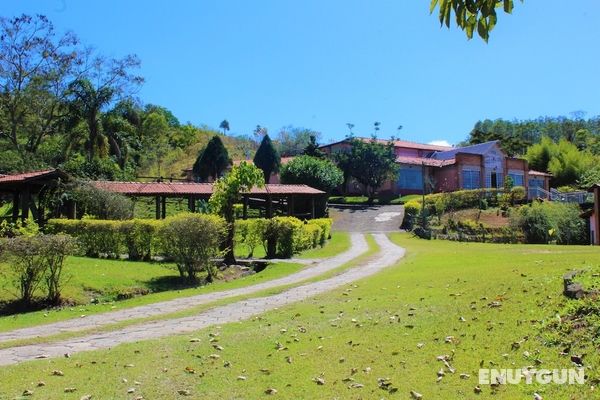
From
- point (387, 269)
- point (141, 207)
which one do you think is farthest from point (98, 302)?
point (141, 207)

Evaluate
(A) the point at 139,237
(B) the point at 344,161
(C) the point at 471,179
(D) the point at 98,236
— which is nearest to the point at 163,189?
(D) the point at 98,236

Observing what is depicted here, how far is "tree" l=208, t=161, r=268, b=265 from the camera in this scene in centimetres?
1845

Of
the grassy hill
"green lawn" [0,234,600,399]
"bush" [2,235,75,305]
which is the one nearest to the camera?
"green lawn" [0,234,600,399]

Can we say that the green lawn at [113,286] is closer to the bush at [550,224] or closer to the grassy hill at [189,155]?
the bush at [550,224]

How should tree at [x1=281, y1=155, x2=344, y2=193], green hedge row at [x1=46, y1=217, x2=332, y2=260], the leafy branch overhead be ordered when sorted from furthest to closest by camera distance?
tree at [x1=281, y1=155, x2=344, y2=193] < green hedge row at [x1=46, y1=217, x2=332, y2=260] < the leafy branch overhead

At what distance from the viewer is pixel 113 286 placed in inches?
542

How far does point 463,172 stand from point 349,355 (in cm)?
5002

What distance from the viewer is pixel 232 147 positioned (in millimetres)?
82438

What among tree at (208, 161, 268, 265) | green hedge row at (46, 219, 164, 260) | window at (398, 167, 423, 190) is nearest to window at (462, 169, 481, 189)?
window at (398, 167, 423, 190)

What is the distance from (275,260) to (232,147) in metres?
63.9

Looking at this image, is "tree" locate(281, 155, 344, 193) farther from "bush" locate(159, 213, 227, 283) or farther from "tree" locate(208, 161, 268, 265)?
"bush" locate(159, 213, 227, 283)

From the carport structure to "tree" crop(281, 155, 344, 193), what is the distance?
4.97 m

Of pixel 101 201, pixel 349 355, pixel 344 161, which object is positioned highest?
pixel 344 161

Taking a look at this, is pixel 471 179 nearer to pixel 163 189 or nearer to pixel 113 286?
pixel 163 189
